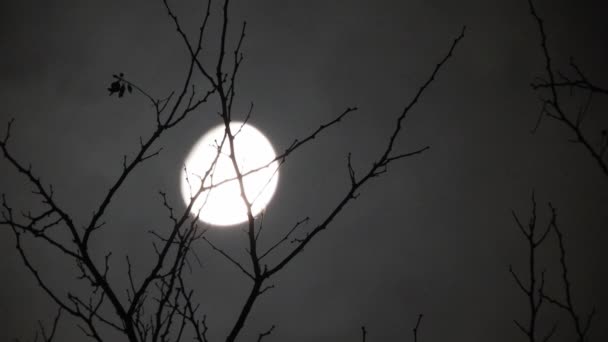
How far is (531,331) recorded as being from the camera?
2484mm

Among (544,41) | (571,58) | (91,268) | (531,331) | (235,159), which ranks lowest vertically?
(531,331)

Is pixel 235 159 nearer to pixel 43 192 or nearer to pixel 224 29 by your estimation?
pixel 224 29

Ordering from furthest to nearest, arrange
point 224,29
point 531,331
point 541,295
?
point 541,295, point 531,331, point 224,29

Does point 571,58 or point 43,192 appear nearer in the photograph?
point 571,58

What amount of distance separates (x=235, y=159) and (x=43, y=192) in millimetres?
1332

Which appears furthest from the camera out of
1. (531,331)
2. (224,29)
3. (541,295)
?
(541,295)

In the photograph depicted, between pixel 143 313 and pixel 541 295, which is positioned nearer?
pixel 541 295

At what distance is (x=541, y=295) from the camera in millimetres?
2689

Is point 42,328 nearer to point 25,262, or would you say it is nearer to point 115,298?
point 25,262

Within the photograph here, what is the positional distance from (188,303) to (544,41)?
2.91 metres

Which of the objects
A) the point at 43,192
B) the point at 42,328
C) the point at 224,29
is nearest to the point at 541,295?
the point at 224,29

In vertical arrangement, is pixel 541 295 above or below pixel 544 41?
below

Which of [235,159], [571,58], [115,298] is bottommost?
[115,298]

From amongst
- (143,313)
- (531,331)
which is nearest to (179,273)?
(143,313)
